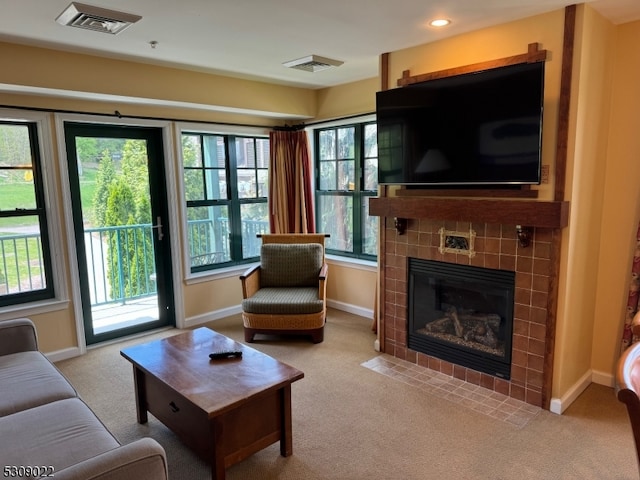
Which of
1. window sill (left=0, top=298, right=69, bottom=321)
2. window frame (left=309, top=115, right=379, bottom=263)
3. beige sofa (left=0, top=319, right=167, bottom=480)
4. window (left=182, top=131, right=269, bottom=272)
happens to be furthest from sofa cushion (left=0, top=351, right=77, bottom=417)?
window frame (left=309, top=115, right=379, bottom=263)

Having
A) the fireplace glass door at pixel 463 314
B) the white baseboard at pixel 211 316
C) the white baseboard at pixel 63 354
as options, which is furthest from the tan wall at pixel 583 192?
the white baseboard at pixel 63 354

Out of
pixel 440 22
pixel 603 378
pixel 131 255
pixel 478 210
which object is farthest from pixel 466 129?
pixel 131 255

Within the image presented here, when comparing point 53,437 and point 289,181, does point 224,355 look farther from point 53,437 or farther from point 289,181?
point 289,181

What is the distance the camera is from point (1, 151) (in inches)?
132

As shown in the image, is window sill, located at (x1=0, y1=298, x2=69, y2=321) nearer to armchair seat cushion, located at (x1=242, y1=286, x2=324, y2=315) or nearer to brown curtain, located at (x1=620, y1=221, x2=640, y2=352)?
armchair seat cushion, located at (x1=242, y1=286, x2=324, y2=315)

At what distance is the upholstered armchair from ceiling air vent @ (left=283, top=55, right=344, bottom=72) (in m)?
1.64

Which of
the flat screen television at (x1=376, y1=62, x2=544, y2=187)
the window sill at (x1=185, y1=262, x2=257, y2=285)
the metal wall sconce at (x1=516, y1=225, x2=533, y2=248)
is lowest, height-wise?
the window sill at (x1=185, y1=262, x2=257, y2=285)

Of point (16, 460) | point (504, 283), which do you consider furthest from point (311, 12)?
point (16, 460)

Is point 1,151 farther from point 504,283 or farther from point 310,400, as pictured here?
point 504,283

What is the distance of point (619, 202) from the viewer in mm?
2861

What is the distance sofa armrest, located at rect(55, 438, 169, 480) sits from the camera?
4.37ft

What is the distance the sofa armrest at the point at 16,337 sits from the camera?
254 cm

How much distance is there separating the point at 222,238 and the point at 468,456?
3.28 m

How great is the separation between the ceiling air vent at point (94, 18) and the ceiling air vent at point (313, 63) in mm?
1334
